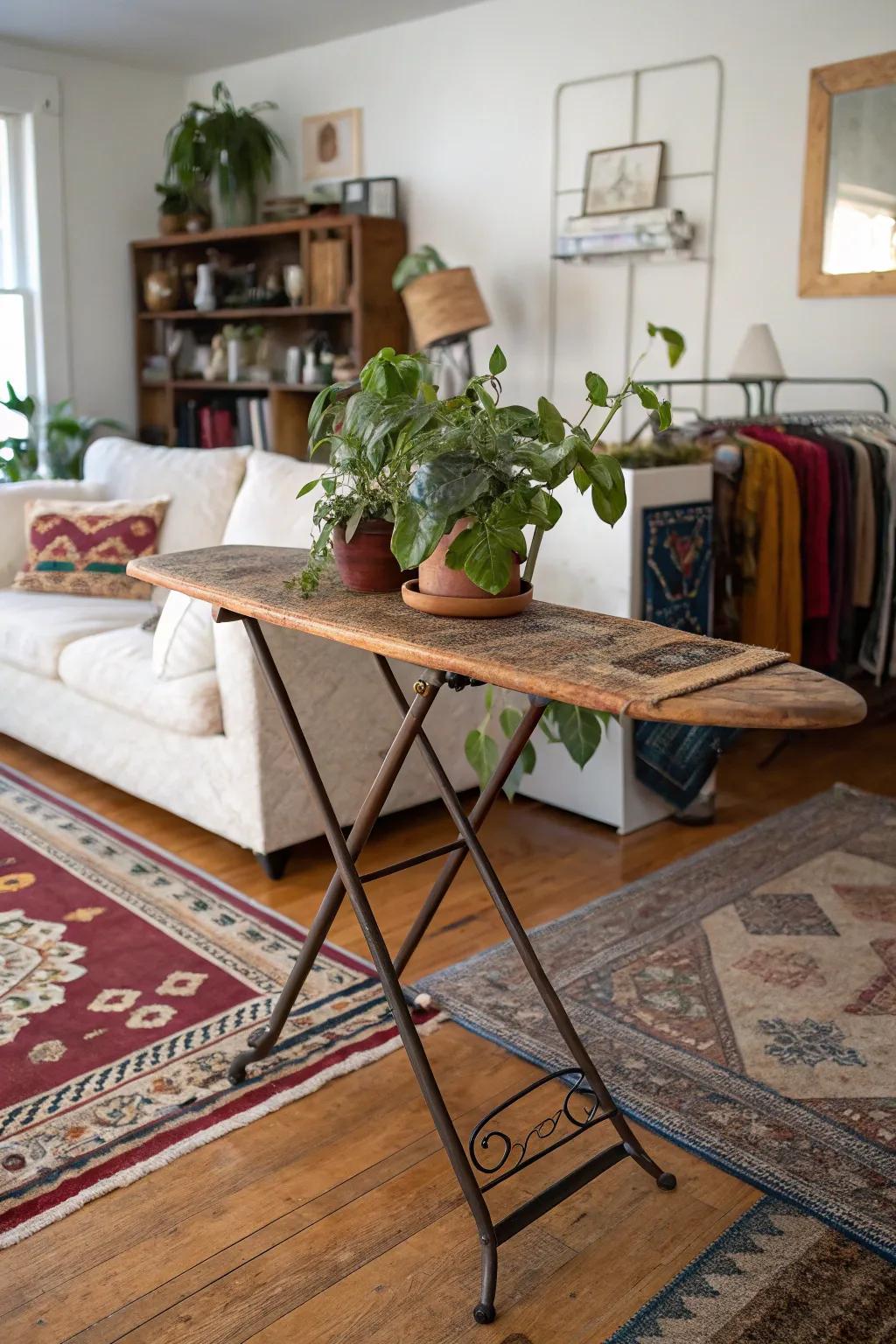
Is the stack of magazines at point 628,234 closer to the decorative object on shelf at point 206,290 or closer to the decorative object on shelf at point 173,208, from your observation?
the decorative object on shelf at point 206,290

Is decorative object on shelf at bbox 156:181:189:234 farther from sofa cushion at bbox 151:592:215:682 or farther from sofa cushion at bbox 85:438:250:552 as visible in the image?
sofa cushion at bbox 151:592:215:682

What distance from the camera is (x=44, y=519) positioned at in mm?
4016

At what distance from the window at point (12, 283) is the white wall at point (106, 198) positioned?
20 cm

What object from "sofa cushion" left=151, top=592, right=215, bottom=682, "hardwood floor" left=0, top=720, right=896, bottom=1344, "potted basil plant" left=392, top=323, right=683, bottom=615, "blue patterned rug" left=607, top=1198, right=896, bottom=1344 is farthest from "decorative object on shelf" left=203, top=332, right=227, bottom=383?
"blue patterned rug" left=607, top=1198, right=896, bottom=1344

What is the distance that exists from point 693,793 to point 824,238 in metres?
1.99

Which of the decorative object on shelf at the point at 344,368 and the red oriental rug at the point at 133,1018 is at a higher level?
the decorative object on shelf at the point at 344,368

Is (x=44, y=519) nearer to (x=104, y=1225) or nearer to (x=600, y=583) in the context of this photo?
(x=600, y=583)

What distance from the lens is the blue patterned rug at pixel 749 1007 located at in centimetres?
190

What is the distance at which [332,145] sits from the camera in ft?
18.2

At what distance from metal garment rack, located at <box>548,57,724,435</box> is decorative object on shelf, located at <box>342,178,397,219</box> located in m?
0.84

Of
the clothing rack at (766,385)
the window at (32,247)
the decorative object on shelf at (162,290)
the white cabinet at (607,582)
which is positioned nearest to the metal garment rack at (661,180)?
the clothing rack at (766,385)

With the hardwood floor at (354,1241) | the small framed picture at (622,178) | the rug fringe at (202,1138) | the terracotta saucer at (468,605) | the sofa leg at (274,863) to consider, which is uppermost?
the small framed picture at (622,178)

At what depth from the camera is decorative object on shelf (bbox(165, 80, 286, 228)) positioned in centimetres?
549

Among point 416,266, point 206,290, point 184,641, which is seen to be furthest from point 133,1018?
point 206,290
